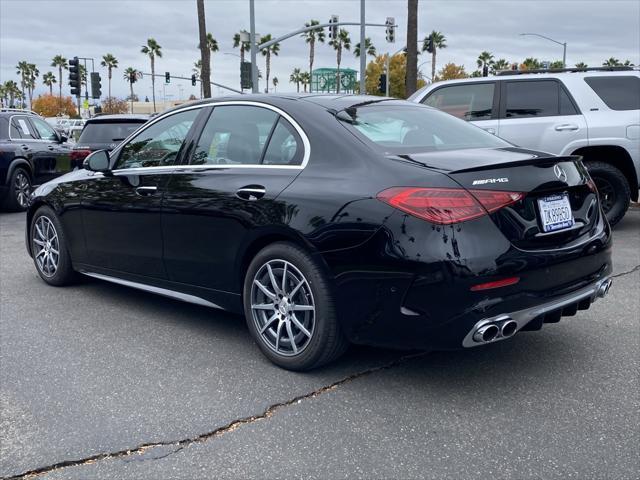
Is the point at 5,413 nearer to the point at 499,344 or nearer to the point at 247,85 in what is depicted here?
the point at 499,344

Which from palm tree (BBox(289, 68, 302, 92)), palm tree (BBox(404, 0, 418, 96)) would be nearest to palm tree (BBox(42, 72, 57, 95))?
palm tree (BBox(289, 68, 302, 92))

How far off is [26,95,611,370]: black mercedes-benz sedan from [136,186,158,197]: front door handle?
0.01 meters

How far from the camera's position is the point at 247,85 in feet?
89.1

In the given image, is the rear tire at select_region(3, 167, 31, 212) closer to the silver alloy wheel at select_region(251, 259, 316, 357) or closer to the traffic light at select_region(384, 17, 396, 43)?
the silver alloy wheel at select_region(251, 259, 316, 357)

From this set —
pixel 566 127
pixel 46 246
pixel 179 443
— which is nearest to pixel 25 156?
pixel 46 246

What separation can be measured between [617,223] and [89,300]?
21.6 feet

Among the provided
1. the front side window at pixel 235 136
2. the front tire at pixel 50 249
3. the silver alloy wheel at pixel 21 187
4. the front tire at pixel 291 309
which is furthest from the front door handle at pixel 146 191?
the silver alloy wheel at pixel 21 187

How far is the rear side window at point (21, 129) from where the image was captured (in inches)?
479

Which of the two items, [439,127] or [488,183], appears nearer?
[488,183]

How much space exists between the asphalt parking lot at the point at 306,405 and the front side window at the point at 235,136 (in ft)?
3.99

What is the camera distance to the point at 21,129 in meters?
12.3

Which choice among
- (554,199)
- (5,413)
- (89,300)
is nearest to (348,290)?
(554,199)

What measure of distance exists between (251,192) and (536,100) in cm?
578

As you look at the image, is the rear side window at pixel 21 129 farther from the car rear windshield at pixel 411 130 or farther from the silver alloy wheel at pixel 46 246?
the car rear windshield at pixel 411 130
